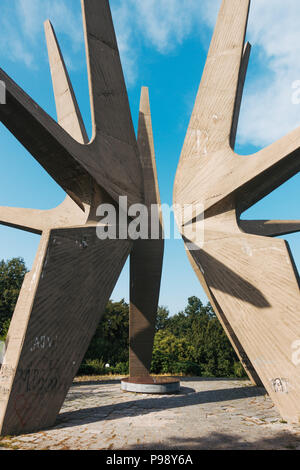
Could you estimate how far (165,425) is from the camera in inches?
265

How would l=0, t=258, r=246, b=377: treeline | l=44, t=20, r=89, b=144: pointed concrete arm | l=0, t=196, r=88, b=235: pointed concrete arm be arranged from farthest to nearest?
l=0, t=258, r=246, b=377: treeline
l=44, t=20, r=89, b=144: pointed concrete arm
l=0, t=196, r=88, b=235: pointed concrete arm

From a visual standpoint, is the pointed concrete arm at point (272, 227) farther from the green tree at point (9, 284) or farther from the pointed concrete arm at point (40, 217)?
the green tree at point (9, 284)

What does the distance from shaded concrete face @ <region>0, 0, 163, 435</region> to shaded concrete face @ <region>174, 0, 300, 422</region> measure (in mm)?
2121

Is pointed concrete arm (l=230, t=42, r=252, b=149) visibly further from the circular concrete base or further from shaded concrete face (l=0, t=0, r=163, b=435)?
the circular concrete base

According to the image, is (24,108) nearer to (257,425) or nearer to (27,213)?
(27,213)

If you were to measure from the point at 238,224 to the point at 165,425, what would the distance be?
5.47m

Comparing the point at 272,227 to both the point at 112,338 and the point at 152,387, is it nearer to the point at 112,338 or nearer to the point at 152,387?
the point at 152,387

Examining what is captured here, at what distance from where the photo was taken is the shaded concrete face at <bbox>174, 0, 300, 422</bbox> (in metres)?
7.51

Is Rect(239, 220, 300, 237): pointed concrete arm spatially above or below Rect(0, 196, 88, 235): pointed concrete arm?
below

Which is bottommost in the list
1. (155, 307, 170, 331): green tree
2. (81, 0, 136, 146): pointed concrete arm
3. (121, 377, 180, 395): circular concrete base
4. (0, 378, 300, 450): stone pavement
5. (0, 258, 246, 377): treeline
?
(0, 378, 300, 450): stone pavement

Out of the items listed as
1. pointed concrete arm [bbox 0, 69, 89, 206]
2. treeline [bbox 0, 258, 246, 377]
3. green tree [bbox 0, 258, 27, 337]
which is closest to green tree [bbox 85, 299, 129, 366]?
treeline [bbox 0, 258, 246, 377]

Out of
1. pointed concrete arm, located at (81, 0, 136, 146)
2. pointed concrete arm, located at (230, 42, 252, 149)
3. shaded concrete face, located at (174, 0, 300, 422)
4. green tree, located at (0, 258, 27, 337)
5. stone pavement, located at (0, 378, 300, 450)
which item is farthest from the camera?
green tree, located at (0, 258, 27, 337)

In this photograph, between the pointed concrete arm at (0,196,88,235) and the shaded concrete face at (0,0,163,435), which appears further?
the pointed concrete arm at (0,196,88,235)

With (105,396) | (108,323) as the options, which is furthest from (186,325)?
(105,396)
